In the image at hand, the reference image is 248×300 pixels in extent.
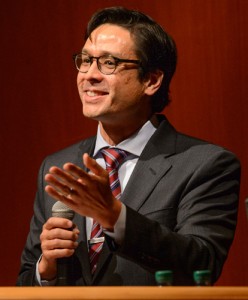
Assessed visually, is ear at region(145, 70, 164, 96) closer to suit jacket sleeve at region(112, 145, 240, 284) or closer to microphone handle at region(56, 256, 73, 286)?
suit jacket sleeve at region(112, 145, 240, 284)

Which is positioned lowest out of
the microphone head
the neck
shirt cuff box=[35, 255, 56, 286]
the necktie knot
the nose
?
shirt cuff box=[35, 255, 56, 286]

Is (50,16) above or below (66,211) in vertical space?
above

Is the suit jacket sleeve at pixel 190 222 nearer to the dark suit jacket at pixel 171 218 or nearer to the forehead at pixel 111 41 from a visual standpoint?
the dark suit jacket at pixel 171 218

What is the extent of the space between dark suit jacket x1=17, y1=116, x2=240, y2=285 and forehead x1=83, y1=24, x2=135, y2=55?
0.77 ft

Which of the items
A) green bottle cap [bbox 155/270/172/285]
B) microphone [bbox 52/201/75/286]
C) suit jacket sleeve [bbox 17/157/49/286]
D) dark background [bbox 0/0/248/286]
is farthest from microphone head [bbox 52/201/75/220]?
dark background [bbox 0/0/248/286]

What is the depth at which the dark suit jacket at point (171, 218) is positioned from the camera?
1.97 meters

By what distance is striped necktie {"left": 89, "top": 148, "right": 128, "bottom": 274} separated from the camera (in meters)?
2.14

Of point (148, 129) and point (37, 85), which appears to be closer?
point (148, 129)

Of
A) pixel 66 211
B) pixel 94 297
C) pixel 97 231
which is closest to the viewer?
pixel 94 297

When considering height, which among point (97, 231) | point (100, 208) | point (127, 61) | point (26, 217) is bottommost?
point (26, 217)

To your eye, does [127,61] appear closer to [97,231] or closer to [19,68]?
[97,231]

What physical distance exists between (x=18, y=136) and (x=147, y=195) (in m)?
1.00

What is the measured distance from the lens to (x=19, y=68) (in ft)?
10.1

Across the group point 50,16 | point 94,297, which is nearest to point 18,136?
point 50,16
